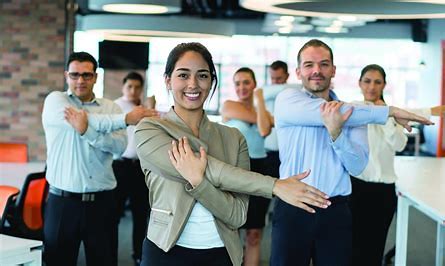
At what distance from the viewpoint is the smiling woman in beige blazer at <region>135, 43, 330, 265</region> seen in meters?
2.47

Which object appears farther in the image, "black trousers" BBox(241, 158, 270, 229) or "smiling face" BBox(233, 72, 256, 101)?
"smiling face" BBox(233, 72, 256, 101)

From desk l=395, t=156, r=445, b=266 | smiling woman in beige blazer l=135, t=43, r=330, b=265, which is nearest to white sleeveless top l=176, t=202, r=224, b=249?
smiling woman in beige blazer l=135, t=43, r=330, b=265

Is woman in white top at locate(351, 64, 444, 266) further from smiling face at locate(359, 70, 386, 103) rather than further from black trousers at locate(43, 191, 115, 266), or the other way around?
black trousers at locate(43, 191, 115, 266)

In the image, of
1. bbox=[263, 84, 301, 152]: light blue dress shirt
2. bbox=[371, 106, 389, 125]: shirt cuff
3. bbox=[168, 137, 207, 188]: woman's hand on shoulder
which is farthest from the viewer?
bbox=[263, 84, 301, 152]: light blue dress shirt

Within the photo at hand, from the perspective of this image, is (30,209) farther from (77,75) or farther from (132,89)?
(132,89)

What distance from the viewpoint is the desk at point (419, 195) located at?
4738 mm

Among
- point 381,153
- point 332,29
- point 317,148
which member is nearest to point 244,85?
point 381,153

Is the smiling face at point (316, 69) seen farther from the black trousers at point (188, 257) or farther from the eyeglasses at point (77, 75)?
the eyeglasses at point (77, 75)

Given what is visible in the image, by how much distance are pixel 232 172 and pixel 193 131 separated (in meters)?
0.27

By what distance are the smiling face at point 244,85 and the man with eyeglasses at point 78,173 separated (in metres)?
1.78

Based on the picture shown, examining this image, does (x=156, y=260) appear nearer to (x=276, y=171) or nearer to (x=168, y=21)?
(x=168, y=21)

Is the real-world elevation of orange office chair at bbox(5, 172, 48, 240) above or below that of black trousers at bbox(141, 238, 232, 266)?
below

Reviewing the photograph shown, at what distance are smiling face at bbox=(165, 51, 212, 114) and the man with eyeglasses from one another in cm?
180

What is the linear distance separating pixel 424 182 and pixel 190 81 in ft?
11.8
